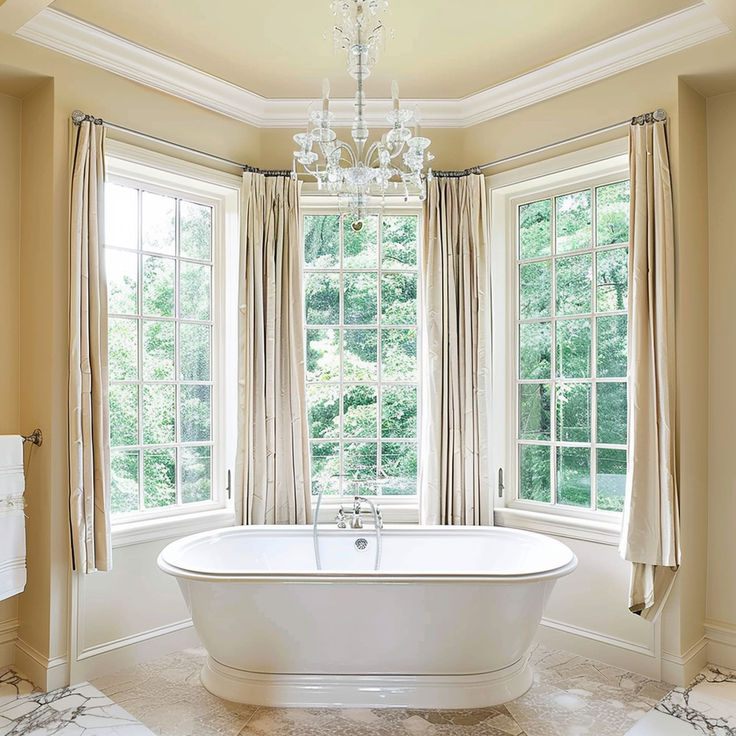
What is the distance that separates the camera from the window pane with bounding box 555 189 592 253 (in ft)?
11.0

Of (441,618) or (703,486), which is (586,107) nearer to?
(703,486)

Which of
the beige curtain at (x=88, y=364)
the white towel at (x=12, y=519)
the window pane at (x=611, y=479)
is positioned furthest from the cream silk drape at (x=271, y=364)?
the window pane at (x=611, y=479)

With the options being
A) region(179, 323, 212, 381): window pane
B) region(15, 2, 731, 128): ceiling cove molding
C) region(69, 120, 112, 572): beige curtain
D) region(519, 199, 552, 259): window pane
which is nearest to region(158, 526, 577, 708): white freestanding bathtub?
region(69, 120, 112, 572): beige curtain

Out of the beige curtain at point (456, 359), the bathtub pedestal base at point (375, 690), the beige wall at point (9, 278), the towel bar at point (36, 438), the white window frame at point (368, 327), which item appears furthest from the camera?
the white window frame at point (368, 327)

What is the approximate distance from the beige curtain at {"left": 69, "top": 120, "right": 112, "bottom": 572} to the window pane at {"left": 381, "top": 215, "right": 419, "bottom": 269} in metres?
1.60

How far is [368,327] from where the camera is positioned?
3.75 metres

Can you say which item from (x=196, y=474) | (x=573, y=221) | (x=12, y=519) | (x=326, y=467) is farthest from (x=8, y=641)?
(x=573, y=221)

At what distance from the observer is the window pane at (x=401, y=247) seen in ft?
12.4

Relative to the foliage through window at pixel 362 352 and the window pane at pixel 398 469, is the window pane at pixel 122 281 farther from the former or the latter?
the window pane at pixel 398 469

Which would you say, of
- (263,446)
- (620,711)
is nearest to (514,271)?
(263,446)

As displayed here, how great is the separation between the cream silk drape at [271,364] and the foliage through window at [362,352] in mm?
247

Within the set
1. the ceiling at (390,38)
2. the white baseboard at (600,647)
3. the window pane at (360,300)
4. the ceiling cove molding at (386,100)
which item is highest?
the ceiling at (390,38)

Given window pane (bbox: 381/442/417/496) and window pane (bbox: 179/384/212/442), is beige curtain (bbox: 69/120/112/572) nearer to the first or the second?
window pane (bbox: 179/384/212/442)

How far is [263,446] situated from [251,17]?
206 centimetres
